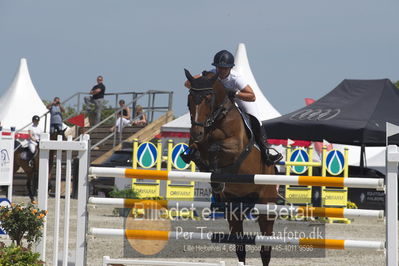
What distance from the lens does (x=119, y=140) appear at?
25719mm

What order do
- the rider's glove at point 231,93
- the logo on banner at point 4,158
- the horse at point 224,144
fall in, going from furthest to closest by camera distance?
1. the logo on banner at point 4,158
2. the rider's glove at point 231,93
3. the horse at point 224,144

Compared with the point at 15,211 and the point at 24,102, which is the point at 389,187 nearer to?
the point at 15,211

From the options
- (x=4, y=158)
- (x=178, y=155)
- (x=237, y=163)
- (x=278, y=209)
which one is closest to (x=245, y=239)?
(x=278, y=209)

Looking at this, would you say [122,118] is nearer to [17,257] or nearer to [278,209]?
[278,209]

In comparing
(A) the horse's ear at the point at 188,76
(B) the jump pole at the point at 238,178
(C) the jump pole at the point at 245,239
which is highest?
(A) the horse's ear at the point at 188,76

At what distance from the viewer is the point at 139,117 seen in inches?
1072

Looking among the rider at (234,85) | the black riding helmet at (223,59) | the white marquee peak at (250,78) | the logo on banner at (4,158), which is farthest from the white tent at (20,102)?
the black riding helmet at (223,59)

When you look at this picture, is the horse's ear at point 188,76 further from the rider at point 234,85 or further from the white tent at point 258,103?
the white tent at point 258,103

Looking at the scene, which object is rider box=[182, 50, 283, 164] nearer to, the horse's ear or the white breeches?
the horse's ear

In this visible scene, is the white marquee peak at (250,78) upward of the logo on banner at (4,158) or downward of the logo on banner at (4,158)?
upward

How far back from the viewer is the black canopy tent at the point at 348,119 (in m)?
17.0

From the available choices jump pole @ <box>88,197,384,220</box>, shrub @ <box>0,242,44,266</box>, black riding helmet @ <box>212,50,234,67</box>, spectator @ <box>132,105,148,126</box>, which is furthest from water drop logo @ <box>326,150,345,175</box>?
shrub @ <box>0,242,44,266</box>

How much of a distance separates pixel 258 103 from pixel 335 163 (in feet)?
30.7

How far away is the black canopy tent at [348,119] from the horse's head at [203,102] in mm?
9858
